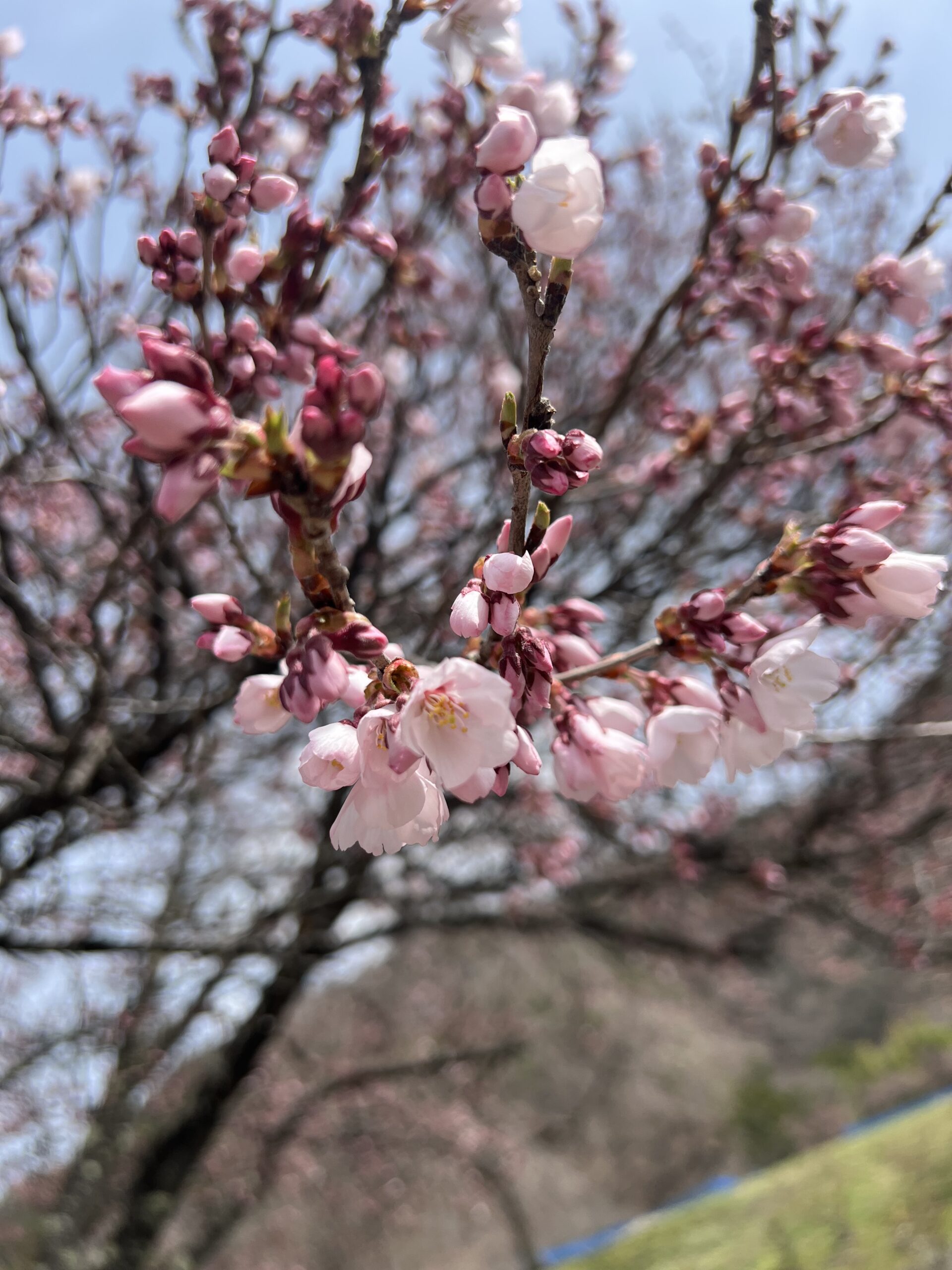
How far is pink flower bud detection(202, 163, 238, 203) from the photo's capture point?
143cm

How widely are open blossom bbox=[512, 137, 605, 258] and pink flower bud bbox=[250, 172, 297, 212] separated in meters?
0.86

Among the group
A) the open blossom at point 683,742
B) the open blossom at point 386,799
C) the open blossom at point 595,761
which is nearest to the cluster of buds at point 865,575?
the open blossom at point 683,742

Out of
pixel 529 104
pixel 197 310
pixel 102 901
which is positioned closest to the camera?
pixel 197 310

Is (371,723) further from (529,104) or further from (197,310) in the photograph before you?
(529,104)

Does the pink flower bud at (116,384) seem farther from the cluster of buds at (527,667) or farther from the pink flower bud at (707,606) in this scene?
the pink flower bud at (707,606)

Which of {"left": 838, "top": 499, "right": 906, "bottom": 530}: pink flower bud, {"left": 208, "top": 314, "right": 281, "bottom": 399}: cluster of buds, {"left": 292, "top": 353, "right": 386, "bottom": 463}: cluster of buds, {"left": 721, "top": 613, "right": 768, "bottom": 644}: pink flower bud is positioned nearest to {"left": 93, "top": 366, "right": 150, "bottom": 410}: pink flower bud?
{"left": 292, "top": 353, "right": 386, "bottom": 463}: cluster of buds

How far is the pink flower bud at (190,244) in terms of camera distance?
Result: 4.80 ft

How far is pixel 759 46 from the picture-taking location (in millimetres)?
1530

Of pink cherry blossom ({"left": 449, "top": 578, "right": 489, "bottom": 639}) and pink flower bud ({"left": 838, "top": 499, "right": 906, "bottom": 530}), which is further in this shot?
pink flower bud ({"left": 838, "top": 499, "right": 906, "bottom": 530})

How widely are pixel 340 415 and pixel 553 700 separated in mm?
613

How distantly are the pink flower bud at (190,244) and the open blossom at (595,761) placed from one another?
115 centimetres

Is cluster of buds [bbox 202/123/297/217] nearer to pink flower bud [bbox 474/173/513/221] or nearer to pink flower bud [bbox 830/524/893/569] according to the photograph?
pink flower bud [bbox 474/173/513/221]

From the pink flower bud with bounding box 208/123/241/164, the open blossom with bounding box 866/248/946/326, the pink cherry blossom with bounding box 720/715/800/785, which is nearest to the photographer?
the pink cherry blossom with bounding box 720/715/800/785

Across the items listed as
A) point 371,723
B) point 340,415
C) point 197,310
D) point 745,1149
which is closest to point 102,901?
point 197,310
